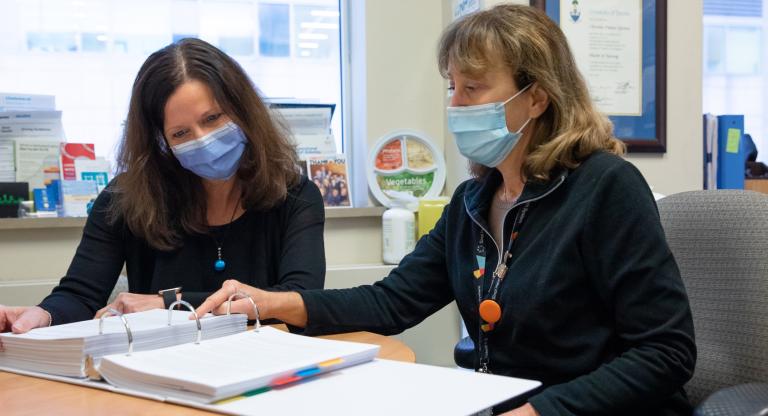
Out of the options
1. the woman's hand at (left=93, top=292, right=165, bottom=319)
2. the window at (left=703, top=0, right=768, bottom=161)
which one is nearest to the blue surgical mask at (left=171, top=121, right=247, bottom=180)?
the woman's hand at (left=93, top=292, right=165, bottom=319)

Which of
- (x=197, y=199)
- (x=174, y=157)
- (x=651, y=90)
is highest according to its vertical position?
(x=651, y=90)

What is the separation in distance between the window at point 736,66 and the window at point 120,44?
1944mm

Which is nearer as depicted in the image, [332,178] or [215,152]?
[215,152]

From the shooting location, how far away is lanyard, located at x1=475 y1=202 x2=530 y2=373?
46.8 inches

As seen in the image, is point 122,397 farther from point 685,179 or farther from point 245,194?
point 685,179

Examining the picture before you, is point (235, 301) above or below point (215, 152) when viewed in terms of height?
below

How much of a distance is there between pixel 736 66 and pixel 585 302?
2976 millimetres

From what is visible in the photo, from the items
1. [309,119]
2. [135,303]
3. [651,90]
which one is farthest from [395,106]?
[135,303]

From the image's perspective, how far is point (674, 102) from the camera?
2.66m

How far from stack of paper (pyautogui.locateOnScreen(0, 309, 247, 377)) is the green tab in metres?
2.28

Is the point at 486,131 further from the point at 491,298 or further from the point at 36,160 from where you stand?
the point at 36,160

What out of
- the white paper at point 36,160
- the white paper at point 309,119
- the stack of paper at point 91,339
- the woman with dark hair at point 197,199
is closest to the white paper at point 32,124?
the white paper at point 36,160

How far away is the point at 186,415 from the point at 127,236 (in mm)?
994

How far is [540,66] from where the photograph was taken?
1244 mm
